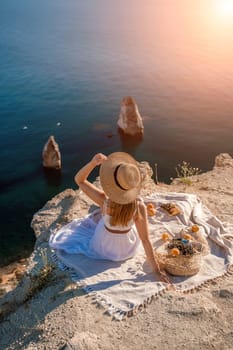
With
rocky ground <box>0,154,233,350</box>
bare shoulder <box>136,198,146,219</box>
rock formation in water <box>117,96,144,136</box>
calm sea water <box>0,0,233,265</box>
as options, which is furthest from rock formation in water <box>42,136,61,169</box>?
bare shoulder <box>136,198,146,219</box>

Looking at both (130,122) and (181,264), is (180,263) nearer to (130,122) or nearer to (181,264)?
(181,264)

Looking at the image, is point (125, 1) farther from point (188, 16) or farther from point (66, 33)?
point (66, 33)

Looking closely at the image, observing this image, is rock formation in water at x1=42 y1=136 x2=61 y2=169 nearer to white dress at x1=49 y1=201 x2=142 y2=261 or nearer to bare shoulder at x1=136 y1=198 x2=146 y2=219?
white dress at x1=49 y1=201 x2=142 y2=261

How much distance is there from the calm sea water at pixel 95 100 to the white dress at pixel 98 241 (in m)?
10.6

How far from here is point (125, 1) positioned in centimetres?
18412

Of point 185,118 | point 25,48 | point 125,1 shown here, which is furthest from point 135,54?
point 125,1

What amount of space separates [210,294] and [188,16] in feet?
476

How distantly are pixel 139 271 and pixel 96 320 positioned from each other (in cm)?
162

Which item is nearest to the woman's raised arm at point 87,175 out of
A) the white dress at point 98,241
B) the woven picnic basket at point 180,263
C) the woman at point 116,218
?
the woman at point 116,218

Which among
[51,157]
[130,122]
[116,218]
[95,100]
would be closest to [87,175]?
[116,218]

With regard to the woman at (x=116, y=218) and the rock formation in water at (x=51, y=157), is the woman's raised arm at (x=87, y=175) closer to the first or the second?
the woman at (x=116, y=218)

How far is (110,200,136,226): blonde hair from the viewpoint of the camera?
809 centimetres

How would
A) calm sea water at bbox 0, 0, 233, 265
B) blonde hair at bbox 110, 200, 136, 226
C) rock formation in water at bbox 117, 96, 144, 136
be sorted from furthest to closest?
1. rock formation in water at bbox 117, 96, 144, 136
2. calm sea water at bbox 0, 0, 233, 265
3. blonde hair at bbox 110, 200, 136, 226

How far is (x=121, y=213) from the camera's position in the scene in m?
8.15
